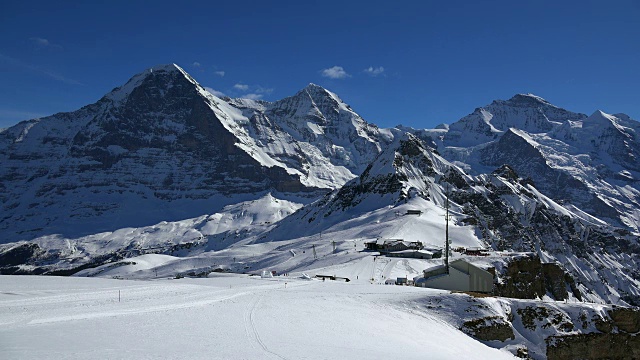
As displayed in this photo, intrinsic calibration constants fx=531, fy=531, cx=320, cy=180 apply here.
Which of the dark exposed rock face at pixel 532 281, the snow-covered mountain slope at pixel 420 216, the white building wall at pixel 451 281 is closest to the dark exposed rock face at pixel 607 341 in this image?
the white building wall at pixel 451 281

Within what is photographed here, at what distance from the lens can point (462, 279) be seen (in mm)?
52656

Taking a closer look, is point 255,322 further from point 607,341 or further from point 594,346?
Answer: point 607,341

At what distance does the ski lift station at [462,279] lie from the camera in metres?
52.6

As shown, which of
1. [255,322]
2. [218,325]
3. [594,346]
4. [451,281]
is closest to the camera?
[218,325]

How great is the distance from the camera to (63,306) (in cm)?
2794

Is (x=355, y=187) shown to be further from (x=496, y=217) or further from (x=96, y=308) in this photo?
(x=96, y=308)

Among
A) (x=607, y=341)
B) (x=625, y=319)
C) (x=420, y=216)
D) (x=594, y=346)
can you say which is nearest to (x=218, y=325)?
(x=594, y=346)

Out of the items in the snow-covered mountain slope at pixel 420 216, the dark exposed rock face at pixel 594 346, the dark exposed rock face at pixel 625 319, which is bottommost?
the dark exposed rock face at pixel 594 346

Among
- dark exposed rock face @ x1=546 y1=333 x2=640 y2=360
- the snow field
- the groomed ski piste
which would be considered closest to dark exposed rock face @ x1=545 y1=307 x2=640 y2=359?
dark exposed rock face @ x1=546 y1=333 x2=640 y2=360

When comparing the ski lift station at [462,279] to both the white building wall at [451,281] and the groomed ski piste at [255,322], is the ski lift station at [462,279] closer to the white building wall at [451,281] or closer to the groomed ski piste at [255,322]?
the white building wall at [451,281]

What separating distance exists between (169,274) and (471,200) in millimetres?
104926

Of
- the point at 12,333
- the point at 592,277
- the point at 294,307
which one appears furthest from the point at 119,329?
the point at 592,277

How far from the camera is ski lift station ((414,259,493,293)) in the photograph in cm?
5262

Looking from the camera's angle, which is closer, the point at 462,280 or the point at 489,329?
the point at 489,329
